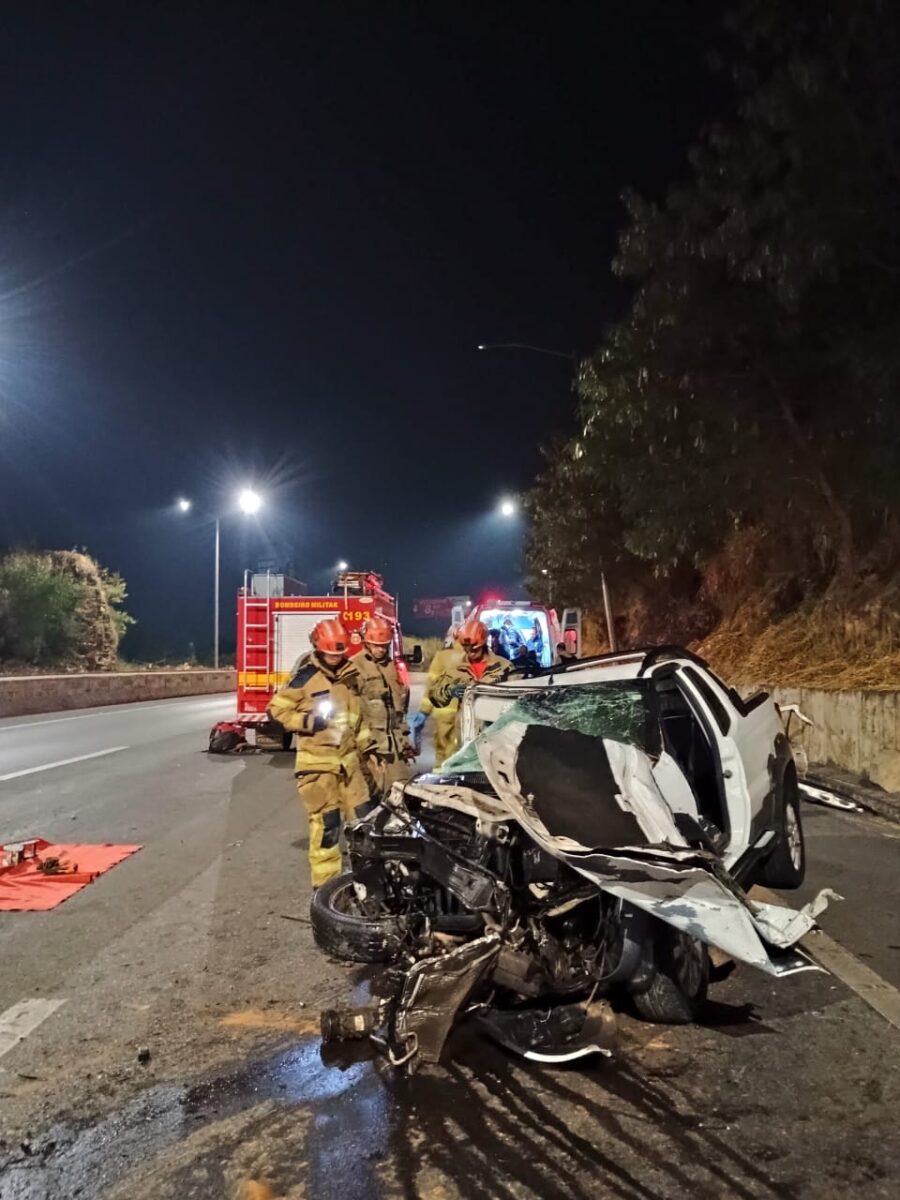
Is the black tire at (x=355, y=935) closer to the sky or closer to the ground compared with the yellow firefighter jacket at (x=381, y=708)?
closer to the ground

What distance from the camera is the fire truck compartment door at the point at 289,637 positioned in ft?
51.0

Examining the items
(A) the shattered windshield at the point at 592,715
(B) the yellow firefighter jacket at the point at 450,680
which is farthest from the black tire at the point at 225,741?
(A) the shattered windshield at the point at 592,715

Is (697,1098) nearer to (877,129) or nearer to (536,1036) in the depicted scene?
(536,1036)

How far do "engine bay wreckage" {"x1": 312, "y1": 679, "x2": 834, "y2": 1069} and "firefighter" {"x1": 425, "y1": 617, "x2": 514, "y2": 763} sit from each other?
14.1 feet

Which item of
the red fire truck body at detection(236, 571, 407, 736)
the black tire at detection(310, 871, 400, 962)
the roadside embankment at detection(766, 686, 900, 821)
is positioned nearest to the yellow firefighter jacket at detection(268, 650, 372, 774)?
the black tire at detection(310, 871, 400, 962)

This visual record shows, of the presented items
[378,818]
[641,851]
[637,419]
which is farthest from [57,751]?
[641,851]

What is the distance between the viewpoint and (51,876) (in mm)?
7297

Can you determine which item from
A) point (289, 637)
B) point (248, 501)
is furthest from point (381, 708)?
point (248, 501)

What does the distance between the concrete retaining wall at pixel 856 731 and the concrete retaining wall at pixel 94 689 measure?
1934 centimetres

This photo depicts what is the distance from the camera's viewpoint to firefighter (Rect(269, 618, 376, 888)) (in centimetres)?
630

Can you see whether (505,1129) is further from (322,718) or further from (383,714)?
(383,714)

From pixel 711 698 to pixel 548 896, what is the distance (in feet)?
6.18

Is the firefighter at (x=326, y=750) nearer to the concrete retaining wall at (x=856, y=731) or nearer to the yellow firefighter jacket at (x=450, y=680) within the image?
the yellow firefighter jacket at (x=450, y=680)

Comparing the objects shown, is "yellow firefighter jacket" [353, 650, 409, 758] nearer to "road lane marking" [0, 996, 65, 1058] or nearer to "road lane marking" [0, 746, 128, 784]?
"road lane marking" [0, 996, 65, 1058]
